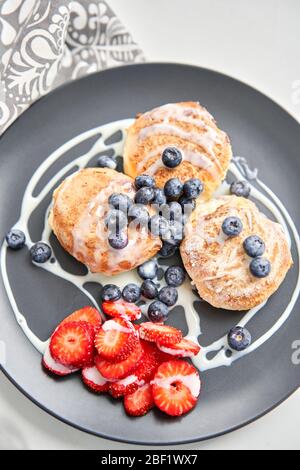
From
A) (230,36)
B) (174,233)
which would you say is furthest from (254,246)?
(230,36)

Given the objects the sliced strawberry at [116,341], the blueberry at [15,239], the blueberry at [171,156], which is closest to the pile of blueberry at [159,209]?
the blueberry at [171,156]

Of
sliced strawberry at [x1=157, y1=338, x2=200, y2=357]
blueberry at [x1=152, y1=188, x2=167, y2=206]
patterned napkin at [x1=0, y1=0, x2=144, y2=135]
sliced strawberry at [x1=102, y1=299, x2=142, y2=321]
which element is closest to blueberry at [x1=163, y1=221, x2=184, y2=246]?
blueberry at [x1=152, y1=188, x2=167, y2=206]

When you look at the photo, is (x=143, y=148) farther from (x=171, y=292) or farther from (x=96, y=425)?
(x=96, y=425)

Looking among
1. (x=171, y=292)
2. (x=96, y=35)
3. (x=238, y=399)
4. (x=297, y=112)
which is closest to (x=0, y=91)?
(x=96, y=35)

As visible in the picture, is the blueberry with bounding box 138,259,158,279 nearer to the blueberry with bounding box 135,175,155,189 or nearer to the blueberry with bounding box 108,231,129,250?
the blueberry with bounding box 108,231,129,250

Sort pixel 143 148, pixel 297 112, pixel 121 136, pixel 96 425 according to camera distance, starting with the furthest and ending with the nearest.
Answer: pixel 297 112 → pixel 121 136 → pixel 143 148 → pixel 96 425

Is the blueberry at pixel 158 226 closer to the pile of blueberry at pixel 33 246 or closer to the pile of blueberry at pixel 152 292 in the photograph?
the pile of blueberry at pixel 152 292

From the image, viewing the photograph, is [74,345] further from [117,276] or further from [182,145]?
[182,145]
